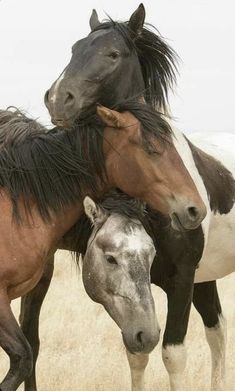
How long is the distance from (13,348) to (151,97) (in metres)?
2.57

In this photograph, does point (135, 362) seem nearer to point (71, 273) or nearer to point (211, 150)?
point (211, 150)

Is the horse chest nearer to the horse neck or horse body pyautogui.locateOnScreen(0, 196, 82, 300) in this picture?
the horse neck

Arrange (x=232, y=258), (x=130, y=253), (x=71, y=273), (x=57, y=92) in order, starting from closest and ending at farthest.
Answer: (x=130, y=253)
(x=57, y=92)
(x=232, y=258)
(x=71, y=273)

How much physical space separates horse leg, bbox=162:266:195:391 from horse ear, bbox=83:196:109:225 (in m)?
0.94

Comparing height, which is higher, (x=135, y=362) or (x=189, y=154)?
(x=189, y=154)

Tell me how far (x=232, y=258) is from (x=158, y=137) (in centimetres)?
204

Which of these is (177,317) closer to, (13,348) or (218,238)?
(218,238)

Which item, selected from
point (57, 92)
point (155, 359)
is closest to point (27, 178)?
point (57, 92)

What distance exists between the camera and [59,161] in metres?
6.63

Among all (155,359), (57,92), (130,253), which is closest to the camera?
(130,253)

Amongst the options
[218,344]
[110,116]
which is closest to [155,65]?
[110,116]

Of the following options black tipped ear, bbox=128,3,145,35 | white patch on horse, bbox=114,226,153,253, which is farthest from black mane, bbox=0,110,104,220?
black tipped ear, bbox=128,3,145,35

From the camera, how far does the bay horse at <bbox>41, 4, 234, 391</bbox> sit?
7.09m

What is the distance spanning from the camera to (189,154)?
7.54 meters
